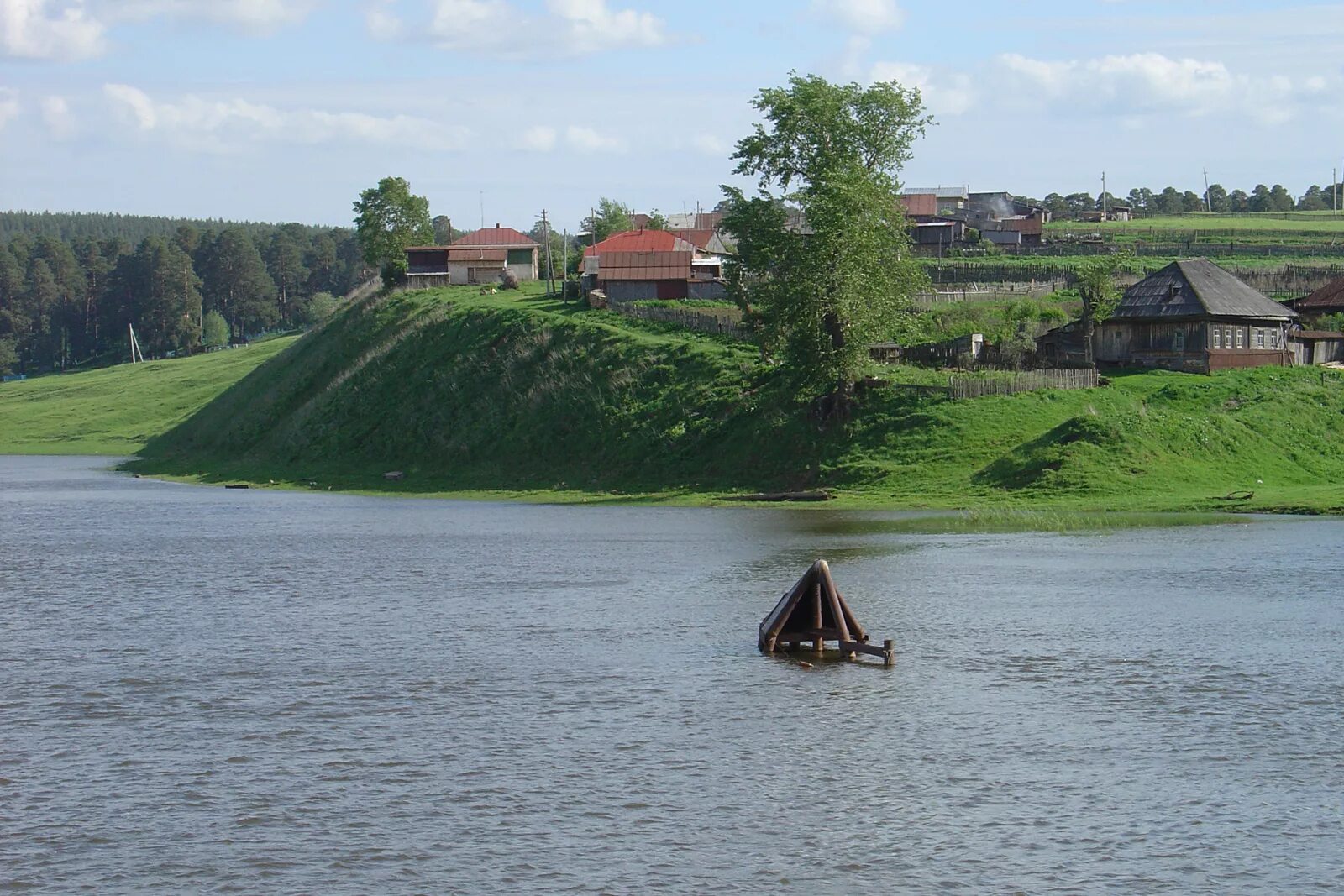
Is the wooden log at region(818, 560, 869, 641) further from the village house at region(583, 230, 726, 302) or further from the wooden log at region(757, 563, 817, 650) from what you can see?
the village house at region(583, 230, 726, 302)

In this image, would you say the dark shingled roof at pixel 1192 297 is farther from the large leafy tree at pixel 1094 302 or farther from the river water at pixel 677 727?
the river water at pixel 677 727

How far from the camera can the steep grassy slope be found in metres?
63.2

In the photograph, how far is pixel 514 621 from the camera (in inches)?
1503

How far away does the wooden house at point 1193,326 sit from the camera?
78375mm

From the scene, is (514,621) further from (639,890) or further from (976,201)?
(976,201)

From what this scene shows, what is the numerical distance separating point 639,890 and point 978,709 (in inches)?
425

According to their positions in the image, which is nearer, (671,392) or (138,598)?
(138,598)

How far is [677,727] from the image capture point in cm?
2681

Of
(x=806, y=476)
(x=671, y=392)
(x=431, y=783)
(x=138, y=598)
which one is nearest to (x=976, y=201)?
(x=671, y=392)

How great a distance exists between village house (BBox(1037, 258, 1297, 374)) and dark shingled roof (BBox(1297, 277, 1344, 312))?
29.6 feet

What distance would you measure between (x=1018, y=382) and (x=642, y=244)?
183 feet

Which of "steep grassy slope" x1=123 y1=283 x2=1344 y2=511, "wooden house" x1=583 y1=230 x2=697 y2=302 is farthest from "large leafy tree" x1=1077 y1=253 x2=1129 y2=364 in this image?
"wooden house" x1=583 y1=230 x2=697 y2=302

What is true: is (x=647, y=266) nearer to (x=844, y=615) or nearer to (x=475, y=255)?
(x=475, y=255)

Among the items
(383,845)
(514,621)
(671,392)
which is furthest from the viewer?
(671,392)
